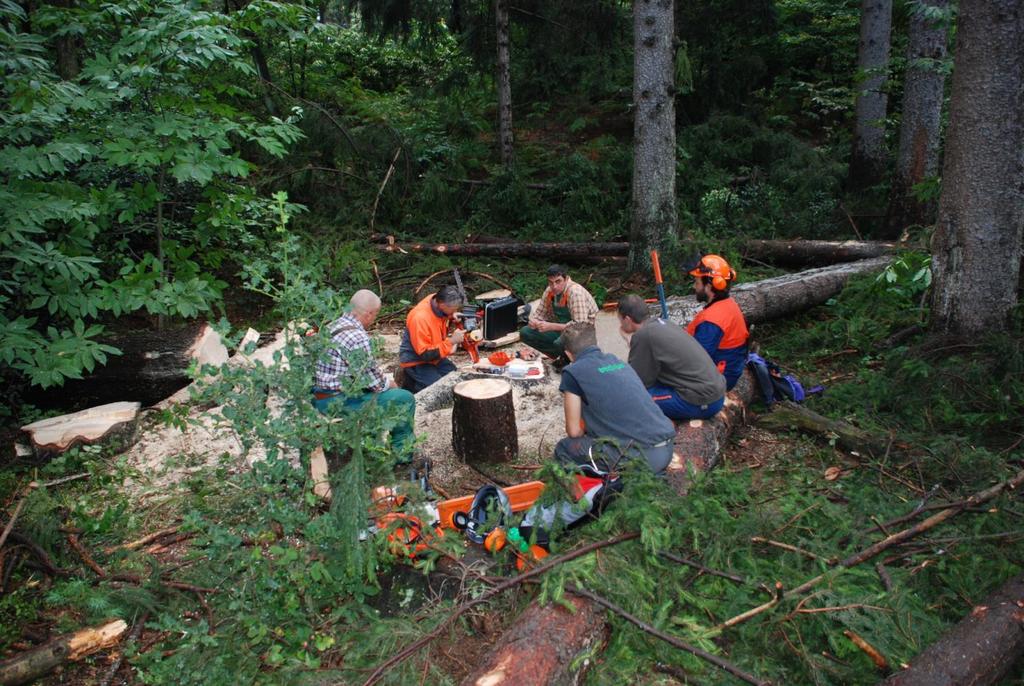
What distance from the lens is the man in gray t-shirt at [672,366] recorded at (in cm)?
504

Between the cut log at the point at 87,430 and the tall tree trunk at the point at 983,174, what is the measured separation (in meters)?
7.41

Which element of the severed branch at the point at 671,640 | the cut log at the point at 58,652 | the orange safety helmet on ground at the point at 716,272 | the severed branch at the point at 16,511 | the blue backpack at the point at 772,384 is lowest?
the cut log at the point at 58,652

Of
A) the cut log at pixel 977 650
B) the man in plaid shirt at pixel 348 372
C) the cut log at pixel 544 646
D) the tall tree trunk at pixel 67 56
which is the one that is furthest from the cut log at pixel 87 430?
the cut log at pixel 977 650

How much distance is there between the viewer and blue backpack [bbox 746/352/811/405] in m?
6.08

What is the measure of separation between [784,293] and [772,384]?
7.08ft

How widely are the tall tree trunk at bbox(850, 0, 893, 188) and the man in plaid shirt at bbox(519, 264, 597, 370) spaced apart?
682 centimetres

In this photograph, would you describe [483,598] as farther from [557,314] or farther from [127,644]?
[557,314]

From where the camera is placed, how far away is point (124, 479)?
18.3ft

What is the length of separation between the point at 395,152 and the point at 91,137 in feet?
20.9

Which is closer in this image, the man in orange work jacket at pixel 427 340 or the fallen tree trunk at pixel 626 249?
the man in orange work jacket at pixel 427 340

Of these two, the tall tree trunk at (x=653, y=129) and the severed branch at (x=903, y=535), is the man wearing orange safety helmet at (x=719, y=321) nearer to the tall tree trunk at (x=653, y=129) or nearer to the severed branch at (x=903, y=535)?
the severed branch at (x=903, y=535)

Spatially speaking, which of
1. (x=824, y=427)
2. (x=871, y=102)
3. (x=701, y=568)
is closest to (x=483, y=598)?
(x=701, y=568)

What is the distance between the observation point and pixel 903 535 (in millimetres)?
3789

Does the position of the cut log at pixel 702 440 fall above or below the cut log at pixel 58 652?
above
